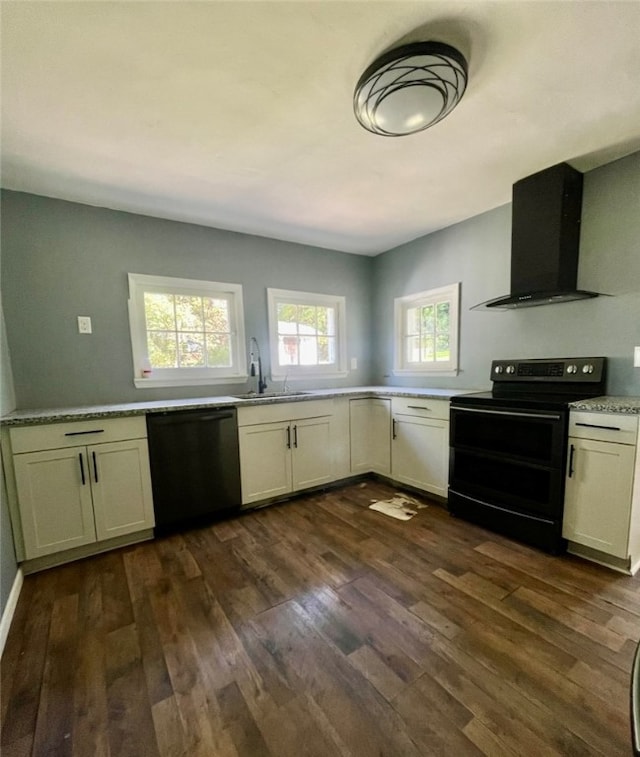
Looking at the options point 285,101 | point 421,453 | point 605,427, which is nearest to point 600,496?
point 605,427

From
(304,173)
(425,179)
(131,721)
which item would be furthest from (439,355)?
(131,721)

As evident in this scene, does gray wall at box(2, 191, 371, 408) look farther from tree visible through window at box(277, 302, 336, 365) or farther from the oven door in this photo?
the oven door

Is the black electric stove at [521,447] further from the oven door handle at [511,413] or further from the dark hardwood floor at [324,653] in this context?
the dark hardwood floor at [324,653]

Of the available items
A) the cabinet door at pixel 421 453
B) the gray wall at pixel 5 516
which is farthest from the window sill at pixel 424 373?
the gray wall at pixel 5 516

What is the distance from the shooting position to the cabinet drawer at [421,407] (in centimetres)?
260

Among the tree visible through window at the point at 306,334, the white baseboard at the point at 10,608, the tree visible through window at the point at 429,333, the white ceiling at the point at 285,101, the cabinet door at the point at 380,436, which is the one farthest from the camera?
the tree visible through window at the point at 306,334

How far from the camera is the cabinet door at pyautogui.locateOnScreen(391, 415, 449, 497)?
2.63 metres

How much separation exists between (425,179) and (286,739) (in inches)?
113

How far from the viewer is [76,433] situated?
2.03m

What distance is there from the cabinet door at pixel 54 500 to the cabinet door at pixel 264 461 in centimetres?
101

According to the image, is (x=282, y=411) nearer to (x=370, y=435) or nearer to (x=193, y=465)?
(x=193, y=465)

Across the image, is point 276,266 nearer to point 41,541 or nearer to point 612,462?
point 41,541

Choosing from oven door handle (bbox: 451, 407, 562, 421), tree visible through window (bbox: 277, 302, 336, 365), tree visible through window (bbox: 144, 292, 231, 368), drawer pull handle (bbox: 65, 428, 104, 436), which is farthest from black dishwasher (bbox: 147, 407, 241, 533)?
oven door handle (bbox: 451, 407, 562, 421)

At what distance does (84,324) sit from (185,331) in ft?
2.33
